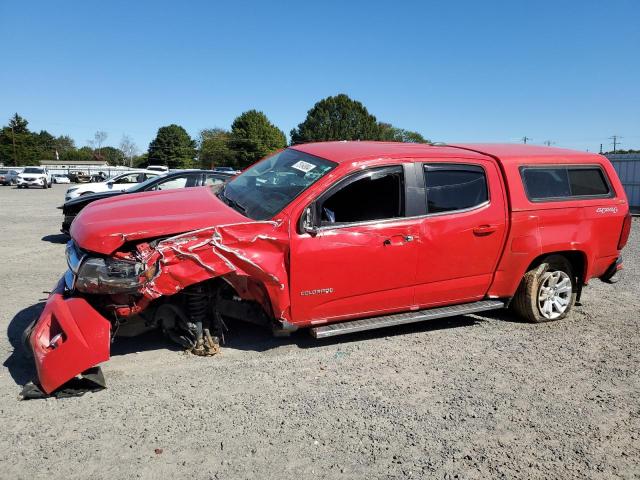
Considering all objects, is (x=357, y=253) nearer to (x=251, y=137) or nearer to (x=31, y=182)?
(x=31, y=182)

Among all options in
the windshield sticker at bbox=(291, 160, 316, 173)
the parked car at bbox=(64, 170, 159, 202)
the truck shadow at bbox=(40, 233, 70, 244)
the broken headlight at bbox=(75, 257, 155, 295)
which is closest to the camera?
the broken headlight at bbox=(75, 257, 155, 295)

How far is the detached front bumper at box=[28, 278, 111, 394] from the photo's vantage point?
3.32 metres

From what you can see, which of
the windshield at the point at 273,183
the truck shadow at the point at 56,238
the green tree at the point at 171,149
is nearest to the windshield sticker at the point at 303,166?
the windshield at the point at 273,183

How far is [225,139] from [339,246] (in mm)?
101100

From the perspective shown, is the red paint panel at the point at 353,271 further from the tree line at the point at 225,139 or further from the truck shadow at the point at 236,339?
the tree line at the point at 225,139

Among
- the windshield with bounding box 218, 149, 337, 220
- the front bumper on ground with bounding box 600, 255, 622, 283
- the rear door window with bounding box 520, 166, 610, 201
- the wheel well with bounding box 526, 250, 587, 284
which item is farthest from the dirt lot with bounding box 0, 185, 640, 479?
the rear door window with bounding box 520, 166, 610, 201

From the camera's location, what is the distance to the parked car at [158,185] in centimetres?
891

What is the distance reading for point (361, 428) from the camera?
10.4 feet

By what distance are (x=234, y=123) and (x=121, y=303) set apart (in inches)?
3896

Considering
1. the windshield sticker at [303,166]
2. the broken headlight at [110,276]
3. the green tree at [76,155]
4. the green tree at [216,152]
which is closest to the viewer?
the broken headlight at [110,276]

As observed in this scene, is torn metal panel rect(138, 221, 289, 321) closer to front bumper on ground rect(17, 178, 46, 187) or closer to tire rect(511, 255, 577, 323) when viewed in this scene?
tire rect(511, 255, 577, 323)

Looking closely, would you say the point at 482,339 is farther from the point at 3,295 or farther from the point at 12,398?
the point at 3,295

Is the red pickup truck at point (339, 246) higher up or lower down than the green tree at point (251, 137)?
lower down

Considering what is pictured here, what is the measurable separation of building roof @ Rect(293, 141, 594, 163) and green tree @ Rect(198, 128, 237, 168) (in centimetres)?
9501
